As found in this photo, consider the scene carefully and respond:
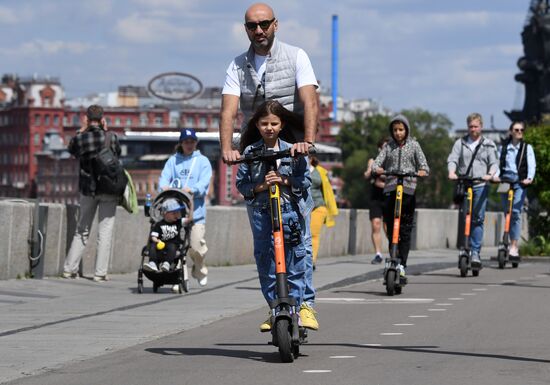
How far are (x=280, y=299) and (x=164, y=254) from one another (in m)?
6.98

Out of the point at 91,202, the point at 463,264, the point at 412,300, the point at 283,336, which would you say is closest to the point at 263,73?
the point at 283,336

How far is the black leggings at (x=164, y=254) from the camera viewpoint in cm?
1642

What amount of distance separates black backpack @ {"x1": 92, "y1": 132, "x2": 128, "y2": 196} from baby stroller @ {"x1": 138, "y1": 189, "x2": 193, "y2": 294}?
1.70 m

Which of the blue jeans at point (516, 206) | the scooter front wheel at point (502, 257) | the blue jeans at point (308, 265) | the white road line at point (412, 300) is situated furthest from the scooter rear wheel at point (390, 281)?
the blue jeans at point (516, 206)

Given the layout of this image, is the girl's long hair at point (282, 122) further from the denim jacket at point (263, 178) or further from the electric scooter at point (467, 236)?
the electric scooter at point (467, 236)

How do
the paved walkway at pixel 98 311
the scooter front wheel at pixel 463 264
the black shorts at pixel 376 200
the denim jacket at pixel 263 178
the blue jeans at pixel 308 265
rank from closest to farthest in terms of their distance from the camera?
the denim jacket at pixel 263 178, the blue jeans at pixel 308 265, the paved walkway at pixel 98 311, the scooter front wheel at pixel 463 264, the black shorts at pixel 376 200

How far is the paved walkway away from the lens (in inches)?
412

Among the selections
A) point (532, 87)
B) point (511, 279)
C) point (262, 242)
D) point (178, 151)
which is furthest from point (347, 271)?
point (532, 87)

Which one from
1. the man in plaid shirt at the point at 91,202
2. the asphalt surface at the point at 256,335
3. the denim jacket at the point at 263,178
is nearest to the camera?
the asphalt surface at the point at 256,335

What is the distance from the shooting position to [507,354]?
9773 mm

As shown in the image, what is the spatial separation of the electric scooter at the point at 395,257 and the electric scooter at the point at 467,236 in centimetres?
302

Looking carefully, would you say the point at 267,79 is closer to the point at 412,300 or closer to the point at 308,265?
the point at 308,265

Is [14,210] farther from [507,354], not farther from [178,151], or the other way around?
[507,354]

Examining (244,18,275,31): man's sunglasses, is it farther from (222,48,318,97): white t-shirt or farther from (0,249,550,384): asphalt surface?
(0,249,550,384): asphalt surface
